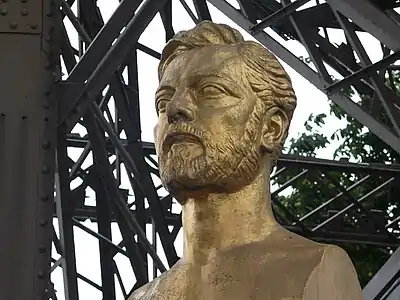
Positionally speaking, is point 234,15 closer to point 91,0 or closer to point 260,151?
point 91,0

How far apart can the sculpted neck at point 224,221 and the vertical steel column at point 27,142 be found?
245 centimetres

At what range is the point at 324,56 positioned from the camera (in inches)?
476

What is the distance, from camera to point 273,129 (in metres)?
3.31

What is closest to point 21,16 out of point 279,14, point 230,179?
point 230,179

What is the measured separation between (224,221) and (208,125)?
251mm

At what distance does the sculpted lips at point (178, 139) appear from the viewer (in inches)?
125

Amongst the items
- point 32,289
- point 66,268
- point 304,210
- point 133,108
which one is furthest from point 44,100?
point 304,210

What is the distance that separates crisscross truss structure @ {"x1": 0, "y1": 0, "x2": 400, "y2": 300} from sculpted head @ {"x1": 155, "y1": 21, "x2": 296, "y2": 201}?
2476 mm

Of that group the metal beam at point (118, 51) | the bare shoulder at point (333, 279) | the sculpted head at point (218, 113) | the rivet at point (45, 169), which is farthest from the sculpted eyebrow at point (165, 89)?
the metal beam at point (118, 51)

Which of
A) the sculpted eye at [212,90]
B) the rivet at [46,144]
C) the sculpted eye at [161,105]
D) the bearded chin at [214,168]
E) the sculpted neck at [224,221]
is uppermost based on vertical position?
the rivet at [46,144]

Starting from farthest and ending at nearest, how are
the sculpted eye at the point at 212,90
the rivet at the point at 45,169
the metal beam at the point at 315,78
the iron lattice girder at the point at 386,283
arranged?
the iron lattice girder at the point at 386,283 → the metal beam at the point at 315,78 → the rivet at the point at 45,169 → the sculpted eye at the point at 212,90

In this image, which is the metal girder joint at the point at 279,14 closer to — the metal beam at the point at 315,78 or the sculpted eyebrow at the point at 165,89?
the metal beam at the point at 315,78

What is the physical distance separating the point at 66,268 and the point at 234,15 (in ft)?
12.1

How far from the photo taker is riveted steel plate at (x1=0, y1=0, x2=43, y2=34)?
588 centimetres
